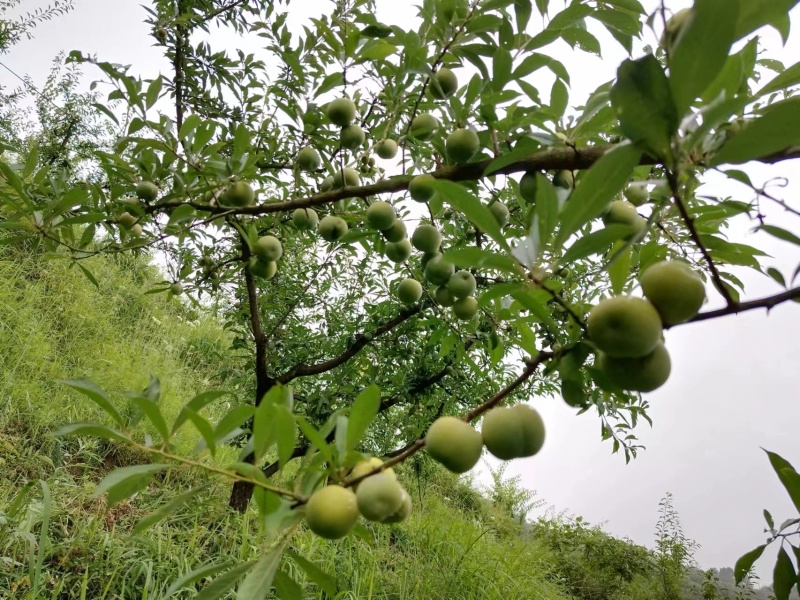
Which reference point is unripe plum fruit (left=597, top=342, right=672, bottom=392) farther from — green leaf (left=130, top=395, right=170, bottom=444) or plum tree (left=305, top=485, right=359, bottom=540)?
green leaf (left=130, top=395, right=170, bottom=444)

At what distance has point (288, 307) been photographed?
3.05 meters

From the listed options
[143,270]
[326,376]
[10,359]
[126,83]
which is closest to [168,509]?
[126,83]

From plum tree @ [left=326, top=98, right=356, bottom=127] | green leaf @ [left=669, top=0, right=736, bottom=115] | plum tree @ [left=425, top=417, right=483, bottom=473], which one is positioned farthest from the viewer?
plum tree @ [left=326, top=98, right=356, bottom=127]

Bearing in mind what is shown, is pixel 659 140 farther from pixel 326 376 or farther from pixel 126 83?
pixel 326 376

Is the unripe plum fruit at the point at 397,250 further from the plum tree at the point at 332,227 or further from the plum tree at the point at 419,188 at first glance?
the plum tree at the point at 419,188

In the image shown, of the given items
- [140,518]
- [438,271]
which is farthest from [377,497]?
[140,518]

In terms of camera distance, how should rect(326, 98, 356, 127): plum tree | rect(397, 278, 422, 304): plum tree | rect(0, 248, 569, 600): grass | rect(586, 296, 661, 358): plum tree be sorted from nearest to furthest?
rect(586, 296, 661, 358): plum tree, rect(326, 98, 356, 127): plum tree, rect(397, 278, 422, 304): plum tree, rect(0, 248, 569, 600): grass

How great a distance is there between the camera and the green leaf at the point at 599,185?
0.38 metres

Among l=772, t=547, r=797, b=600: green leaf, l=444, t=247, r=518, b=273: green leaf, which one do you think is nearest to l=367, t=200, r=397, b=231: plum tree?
l=444, t=247, r=518, b=273: green leaf

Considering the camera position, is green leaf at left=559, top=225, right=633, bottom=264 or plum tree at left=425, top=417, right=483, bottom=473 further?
plum tree at left=425, top=417, right=483, bottom=473

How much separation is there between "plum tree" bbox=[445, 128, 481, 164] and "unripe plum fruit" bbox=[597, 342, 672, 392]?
1.62 feet

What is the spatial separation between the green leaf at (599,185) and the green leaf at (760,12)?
4.8 inches

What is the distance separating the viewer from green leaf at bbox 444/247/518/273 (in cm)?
50

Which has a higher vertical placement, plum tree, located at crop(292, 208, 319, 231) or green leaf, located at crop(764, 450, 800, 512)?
→ plum tree, located at crop(292, 208, 319, 231)
